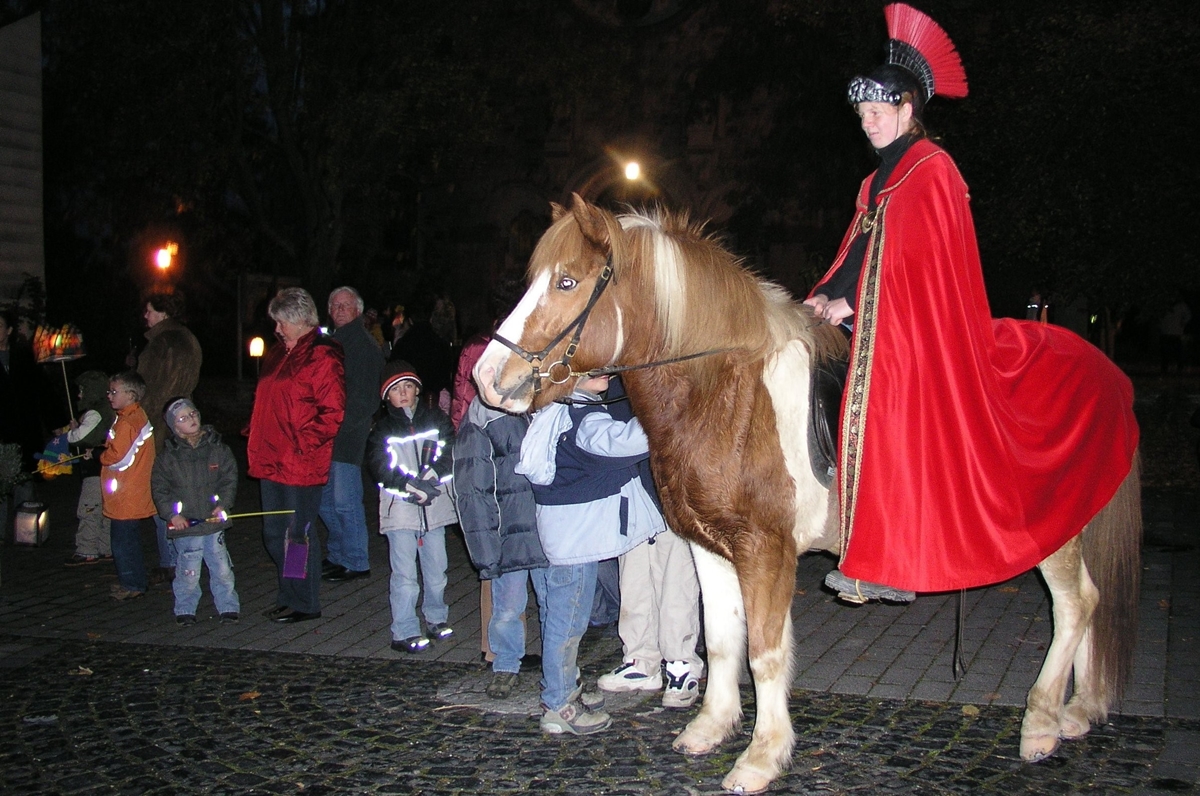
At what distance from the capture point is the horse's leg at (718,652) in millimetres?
4605

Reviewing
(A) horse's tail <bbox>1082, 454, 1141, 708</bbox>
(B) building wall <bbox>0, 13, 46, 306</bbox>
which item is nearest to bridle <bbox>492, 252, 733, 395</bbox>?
(A) horse's tail <bbox>1082, 454, 1141, 708</bbox>

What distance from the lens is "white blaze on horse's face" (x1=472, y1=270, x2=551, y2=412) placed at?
3.95 metres

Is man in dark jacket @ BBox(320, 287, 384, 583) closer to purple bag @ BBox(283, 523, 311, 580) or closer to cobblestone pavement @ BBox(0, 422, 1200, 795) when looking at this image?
cobblestone pavement @ BBox(0, 422, 1200, 795)

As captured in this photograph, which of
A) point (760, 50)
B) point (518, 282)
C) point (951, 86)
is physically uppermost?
point (760, 50)

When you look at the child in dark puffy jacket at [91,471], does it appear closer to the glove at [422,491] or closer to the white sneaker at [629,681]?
the glove at [422,491]

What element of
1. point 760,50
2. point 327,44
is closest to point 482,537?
point 327,44

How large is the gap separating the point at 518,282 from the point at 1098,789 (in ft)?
12.0

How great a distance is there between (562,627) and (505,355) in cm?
159

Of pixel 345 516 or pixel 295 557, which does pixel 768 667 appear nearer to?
pixel 295 557

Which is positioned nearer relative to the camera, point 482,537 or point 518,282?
point 482,537

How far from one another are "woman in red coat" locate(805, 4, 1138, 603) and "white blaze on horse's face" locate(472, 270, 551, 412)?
4.13 feet

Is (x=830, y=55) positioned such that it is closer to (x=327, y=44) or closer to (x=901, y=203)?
(x=327, y=44)

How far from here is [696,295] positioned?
4160 millimetres

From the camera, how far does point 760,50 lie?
2331 cm
